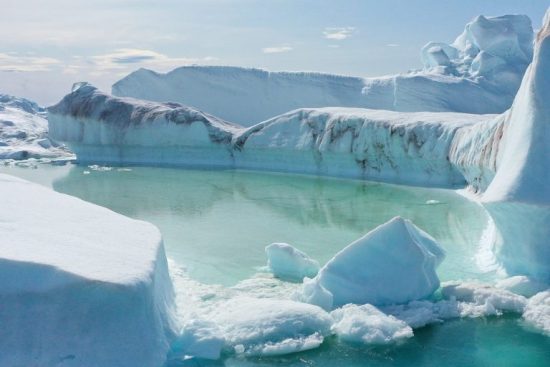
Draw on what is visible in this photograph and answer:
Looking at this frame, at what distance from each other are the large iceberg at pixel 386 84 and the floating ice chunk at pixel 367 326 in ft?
55.7

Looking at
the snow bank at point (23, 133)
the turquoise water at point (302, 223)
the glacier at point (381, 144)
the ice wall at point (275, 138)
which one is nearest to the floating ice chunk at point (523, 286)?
the glacier at point (381, 144)

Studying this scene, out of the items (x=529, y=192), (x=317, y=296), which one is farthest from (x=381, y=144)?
(x=317, y=296)

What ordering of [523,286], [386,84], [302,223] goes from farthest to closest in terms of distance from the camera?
[386,84]
[302,223]
[523,286]

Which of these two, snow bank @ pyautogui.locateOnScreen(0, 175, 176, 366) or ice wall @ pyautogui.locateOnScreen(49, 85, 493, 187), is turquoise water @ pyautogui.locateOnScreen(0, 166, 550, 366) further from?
ice wall @ pyautogui.locateOnScreen(49, 85, 493, 187)

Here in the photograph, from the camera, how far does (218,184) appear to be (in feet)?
46.5

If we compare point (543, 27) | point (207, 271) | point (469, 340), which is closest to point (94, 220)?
point (207, 271)

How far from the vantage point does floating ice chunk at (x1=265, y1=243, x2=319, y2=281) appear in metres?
5.93

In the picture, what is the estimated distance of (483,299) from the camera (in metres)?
5.05

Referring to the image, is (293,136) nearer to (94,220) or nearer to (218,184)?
(218,184)

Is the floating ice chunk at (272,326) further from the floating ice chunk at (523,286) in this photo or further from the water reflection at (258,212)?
the floating ice chunk at (523,286)

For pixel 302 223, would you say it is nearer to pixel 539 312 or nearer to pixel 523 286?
pixel 523 286

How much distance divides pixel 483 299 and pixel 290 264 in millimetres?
1770

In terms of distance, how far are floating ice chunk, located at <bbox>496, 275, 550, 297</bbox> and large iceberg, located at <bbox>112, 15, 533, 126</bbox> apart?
623 inches

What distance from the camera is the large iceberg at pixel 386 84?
20.9m
